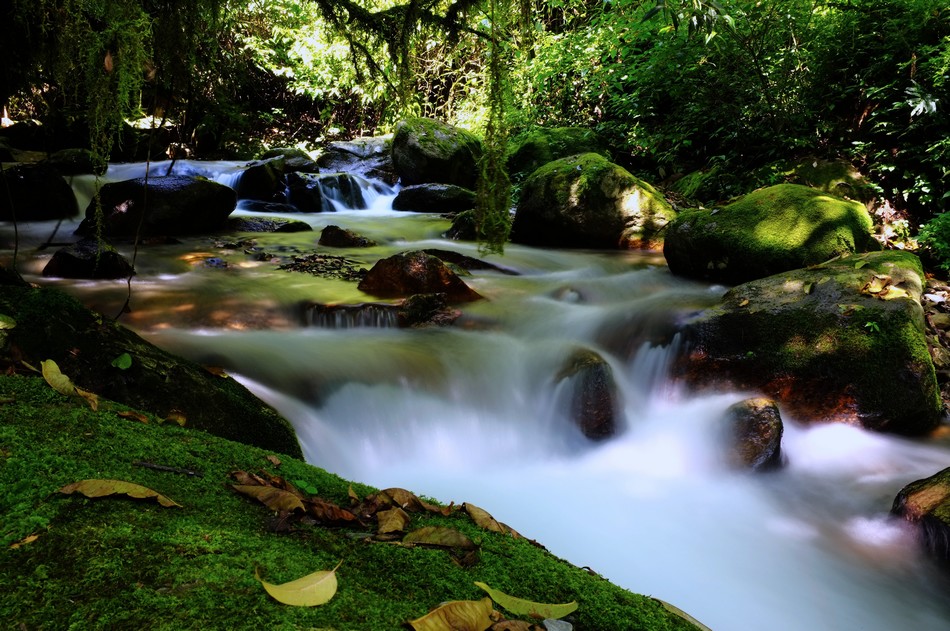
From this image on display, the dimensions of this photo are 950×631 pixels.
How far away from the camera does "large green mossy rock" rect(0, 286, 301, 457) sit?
2262 millimetres

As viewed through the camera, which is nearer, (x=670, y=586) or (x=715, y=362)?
(x=670, y=586)

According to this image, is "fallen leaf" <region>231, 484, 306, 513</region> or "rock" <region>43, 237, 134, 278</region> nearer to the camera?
"fallen leaf" <region>231, 484, 306, 513</region>

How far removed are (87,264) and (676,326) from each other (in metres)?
6.30

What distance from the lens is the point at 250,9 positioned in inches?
561

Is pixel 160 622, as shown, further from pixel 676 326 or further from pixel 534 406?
pixel 676 326

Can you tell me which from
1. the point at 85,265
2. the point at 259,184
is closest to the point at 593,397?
the point at 85,265

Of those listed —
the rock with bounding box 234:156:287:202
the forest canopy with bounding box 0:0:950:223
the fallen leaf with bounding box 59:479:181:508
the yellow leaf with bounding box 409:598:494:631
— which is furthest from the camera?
the rock with bounding box 234:156:287:202

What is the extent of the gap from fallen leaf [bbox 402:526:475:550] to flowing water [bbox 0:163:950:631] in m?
1.90

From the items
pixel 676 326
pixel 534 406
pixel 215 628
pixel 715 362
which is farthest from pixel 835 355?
pixel 215 628

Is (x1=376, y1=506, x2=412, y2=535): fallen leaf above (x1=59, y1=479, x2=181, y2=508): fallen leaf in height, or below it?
below

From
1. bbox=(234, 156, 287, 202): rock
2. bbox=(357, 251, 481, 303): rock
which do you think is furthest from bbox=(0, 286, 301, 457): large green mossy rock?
bbox=(234, 156, 287, 202): rock

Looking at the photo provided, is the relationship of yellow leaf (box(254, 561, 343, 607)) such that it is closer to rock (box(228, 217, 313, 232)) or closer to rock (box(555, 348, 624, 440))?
rock (box(555, 348, 624, 440))

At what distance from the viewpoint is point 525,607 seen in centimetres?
122

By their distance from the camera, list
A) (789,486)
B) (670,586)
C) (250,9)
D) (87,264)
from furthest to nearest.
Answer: (250,9), (87,264), (789,486), (670,586)
